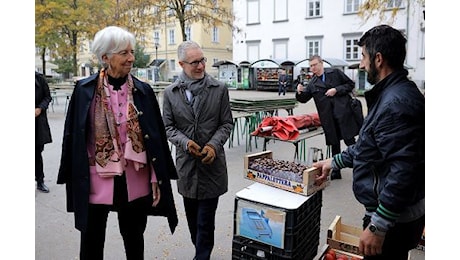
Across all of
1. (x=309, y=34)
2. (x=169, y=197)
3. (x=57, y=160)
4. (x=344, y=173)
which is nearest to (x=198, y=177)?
(x=169, y=197)

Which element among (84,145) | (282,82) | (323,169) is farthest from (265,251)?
(282,82)

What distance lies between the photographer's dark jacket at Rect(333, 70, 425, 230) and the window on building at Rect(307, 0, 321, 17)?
28.7 metres

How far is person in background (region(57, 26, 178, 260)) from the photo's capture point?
7.82 feet

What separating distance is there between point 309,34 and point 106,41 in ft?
93.1

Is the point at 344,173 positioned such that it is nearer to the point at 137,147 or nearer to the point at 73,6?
the point at 137,147

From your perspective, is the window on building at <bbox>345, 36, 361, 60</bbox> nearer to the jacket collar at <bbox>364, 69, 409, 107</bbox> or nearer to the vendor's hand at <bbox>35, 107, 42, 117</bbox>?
the vendor's hand at <bbox>35, 107, 42, 117</bbox>

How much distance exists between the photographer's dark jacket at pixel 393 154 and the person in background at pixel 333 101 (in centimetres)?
351

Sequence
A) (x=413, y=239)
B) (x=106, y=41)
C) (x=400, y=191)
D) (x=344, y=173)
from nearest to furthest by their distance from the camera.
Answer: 1. (x=400, y=191)
2. (x=413, y=239)
3. (x=106, y=41)
4. (x=344, y=173)

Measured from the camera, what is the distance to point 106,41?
2348 millimetres

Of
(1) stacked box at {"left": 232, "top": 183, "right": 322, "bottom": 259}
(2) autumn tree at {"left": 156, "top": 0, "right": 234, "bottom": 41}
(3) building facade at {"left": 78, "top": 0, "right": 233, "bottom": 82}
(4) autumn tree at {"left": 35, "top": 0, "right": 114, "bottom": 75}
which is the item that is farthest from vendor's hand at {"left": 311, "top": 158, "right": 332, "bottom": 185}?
(3) building facade at {"left": 78, "top": 0, "right": 233, "bottom": 82}

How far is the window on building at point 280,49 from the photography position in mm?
30744

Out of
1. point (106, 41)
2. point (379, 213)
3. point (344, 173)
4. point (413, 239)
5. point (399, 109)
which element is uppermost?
point (106, 41)

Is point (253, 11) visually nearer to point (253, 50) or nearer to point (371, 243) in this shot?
point (253, 50)

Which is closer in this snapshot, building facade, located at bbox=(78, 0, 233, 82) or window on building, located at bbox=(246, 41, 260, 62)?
window on building, located at bbox=(246, 41, 260, 62)
